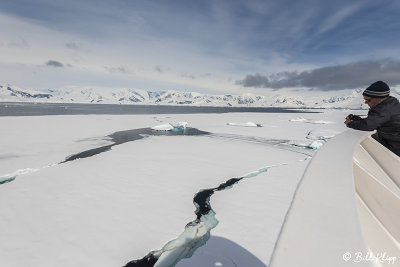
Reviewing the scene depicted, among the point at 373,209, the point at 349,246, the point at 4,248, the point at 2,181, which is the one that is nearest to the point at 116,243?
the point at 4,248

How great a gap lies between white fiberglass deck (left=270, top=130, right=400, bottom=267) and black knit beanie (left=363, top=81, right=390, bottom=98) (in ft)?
2.59

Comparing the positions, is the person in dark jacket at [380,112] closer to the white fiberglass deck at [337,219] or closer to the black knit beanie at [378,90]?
the black knit beanie at [378,90]

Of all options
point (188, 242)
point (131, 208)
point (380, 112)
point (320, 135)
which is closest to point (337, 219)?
point (380, 112)

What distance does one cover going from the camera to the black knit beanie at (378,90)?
2707mm

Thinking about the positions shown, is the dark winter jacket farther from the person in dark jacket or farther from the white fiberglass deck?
the white fiberglass deck

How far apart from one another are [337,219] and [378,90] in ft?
7.93

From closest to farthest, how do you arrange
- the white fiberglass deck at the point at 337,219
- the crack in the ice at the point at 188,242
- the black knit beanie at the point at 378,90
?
the white fiberglass deck at the point at 337,219 → the black knit beanie at the point at 378,90 → the crack in the ice at the point at 188,242

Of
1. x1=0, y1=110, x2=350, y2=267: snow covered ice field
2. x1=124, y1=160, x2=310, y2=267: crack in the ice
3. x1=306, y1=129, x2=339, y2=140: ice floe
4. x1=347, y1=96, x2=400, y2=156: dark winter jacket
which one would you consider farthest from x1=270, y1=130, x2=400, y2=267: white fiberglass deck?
x1=306, y1=129, x2=339, y2=140: ice floe

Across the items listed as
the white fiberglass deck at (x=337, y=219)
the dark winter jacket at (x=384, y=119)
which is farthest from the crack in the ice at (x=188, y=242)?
the dark winter jacket at (x=384, y=119)

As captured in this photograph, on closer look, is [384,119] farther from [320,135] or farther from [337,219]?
[320,135]

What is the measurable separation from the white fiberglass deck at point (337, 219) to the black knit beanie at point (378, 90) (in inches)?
31.1

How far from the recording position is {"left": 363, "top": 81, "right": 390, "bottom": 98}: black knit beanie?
2707mm

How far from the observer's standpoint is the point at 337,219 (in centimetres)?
96

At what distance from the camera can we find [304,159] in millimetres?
10406
